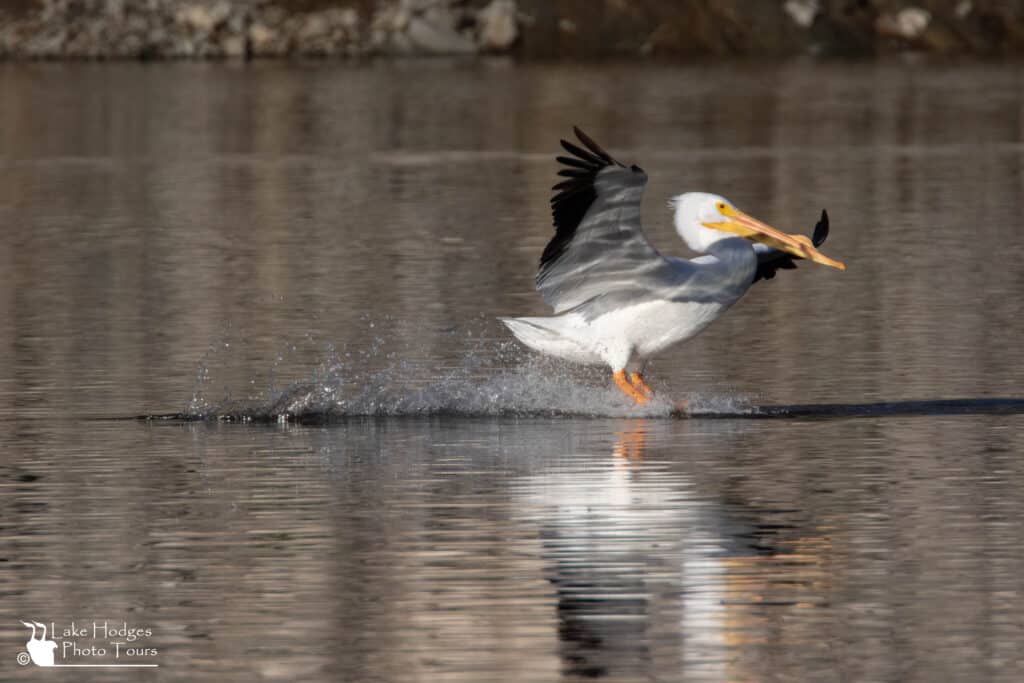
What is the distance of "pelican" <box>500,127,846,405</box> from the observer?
43.7 feet

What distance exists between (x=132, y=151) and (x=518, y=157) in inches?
225

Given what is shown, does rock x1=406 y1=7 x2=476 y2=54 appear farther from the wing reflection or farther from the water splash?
the wing reflection

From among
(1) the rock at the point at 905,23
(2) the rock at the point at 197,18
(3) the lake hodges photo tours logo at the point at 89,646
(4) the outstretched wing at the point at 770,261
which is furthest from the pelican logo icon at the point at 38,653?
(2) the rock at the point at 197,18

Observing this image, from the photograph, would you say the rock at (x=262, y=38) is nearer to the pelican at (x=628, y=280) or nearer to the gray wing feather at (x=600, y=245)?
the pelican at (x=628, y=280)

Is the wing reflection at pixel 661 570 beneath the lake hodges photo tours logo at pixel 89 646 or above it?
above

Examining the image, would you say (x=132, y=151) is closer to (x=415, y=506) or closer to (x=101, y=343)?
(x=101, y=343)

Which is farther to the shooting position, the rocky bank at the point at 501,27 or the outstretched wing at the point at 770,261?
the rocky bank at the point at 501,27

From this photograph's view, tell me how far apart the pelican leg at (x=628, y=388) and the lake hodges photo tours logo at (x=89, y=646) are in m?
4.95

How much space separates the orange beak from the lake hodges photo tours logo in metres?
5.41

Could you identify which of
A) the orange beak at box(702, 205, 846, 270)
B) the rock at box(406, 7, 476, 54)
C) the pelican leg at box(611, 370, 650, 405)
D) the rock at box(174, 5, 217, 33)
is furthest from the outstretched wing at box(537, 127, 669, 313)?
the rock at box(174, 5, 217, 33)

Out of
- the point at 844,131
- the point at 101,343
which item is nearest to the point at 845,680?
the point at 101,343

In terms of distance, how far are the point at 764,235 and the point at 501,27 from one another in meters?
67.0

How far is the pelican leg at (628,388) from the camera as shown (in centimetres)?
1373

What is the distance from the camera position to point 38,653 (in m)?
8.79
